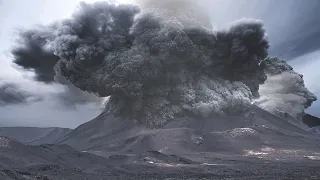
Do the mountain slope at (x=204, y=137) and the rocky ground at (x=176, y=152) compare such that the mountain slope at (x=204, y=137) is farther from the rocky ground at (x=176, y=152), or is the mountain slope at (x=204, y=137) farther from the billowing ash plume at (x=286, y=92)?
the billowing ash plume at (x=286, y=92)

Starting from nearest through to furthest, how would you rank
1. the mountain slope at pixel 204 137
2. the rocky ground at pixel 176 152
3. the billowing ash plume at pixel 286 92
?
the rocky ground at pixel 176 152 → the mountain slope at pixel 204 137 → the billowing ash plume at pixel 286 92

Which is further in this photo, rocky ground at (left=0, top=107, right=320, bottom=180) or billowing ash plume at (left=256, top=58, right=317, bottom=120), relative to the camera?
billowing ash plume at (left=256, top=58, right=317, bottom=120)

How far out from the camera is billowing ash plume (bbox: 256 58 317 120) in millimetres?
112688

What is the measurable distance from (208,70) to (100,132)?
2954cm

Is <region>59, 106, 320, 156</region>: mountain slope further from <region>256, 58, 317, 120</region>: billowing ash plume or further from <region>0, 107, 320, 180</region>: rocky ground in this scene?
<region>256, 58, 317, 120</region>: billowing ash plume

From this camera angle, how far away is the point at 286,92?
4545 inches

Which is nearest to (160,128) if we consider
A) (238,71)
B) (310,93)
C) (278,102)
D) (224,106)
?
(224,106)

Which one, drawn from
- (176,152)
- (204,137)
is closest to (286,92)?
(204,137)

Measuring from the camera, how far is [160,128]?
83.3 m

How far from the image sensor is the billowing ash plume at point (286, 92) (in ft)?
370

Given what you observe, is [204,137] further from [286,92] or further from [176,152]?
[286,92]

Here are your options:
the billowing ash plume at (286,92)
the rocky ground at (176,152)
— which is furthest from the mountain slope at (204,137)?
the billowing ash plume at (286,92)

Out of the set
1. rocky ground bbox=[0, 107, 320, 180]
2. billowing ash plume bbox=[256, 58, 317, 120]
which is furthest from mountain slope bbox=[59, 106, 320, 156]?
billowing ash plume bbox=[256, 58, 317, 120]

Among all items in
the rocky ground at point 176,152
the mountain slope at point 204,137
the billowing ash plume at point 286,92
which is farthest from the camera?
the billowing ash plume at point 286,92
